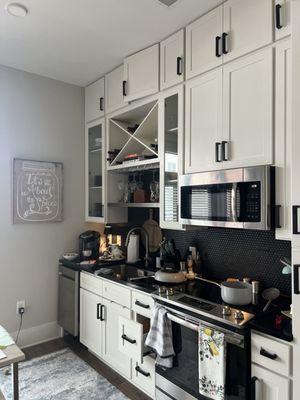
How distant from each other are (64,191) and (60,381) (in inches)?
72.3

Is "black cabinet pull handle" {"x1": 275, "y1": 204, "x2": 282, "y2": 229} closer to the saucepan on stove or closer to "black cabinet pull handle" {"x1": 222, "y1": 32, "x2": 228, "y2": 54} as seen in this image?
the saucepan on stove

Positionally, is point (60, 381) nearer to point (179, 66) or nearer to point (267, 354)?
point (267, 354)

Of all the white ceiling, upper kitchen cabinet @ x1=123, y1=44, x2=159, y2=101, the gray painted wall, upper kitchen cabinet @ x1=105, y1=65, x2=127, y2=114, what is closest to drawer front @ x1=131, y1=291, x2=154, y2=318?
the gray painted wall

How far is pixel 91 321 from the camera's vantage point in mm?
2850

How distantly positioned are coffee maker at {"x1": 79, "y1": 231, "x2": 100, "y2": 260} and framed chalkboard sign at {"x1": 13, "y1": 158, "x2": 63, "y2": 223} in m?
0.34

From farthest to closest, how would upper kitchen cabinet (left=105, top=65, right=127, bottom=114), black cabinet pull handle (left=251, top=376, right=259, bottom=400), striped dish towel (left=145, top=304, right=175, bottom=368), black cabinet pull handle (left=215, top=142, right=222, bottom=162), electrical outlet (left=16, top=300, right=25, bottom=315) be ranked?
electrical outlet (left=16, top=300, right=25, bottom=315) → upper kitchen cabinet (left=105, top=65, right=127, bottom=114) → black cabinet pull handle (left=215, top=142, right=222, bottom=162) → striped dish towel (left=145, top=304, right=175, bottom=368) → black cabinet pull handle (left=251, top=376, right=259, bottom=400)

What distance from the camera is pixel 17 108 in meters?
3.09

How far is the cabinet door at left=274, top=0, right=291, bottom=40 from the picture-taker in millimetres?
1694

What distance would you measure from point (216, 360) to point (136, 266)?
139 centimetres

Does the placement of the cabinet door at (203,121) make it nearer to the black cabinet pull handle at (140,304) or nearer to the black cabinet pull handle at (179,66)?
the black cabinet pull handle at (179,66)

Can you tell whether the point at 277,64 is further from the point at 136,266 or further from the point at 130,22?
the point at 136,266

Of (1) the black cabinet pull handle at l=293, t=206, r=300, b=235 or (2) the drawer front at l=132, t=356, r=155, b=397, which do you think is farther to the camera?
(2) the drawer front at l=132, t=356, r=155, b=397

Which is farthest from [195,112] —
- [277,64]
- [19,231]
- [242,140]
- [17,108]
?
[19,231]

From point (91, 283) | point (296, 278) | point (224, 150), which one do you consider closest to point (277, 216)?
point (296, 278)
